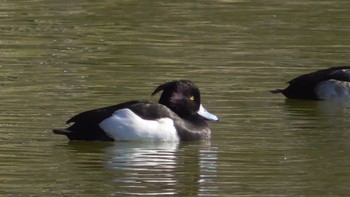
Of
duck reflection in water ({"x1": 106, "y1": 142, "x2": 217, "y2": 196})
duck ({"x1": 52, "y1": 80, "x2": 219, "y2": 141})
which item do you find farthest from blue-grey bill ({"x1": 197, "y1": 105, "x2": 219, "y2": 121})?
duck reflection in water ({"x1": 106, "y1": 142, "x2": 217, "y2": 196})

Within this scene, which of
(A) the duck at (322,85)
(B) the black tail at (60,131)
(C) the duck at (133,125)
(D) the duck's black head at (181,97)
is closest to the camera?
(B) the black tail at (60,131)

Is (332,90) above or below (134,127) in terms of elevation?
below

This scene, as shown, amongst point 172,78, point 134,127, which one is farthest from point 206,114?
point 172,78

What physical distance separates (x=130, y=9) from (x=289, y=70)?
6804mm

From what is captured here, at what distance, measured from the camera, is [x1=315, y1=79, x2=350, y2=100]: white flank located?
17.8m

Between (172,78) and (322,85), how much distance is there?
1.75 metres

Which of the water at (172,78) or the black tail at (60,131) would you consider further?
the black tail at (60,131)

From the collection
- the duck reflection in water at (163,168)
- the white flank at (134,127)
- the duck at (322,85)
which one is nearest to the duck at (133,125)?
the white flank at (134,127)

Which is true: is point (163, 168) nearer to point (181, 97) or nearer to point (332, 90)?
point (181, 97)

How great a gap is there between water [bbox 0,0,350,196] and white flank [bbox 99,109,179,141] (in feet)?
0.34

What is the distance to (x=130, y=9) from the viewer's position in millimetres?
25531

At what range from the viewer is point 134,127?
14633 millimetres

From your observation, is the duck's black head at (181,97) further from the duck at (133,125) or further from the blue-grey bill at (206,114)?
the duck at (133,125)

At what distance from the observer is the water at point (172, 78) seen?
42.2 feet
